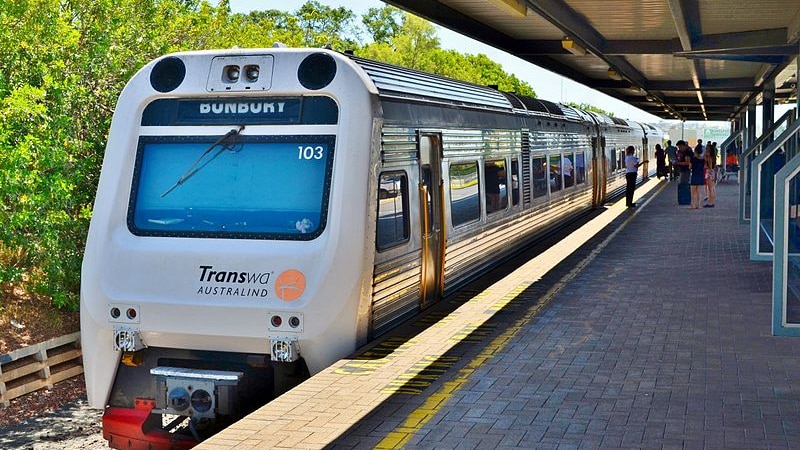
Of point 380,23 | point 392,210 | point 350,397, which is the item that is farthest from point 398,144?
point 380,23

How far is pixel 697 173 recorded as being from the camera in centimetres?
2628

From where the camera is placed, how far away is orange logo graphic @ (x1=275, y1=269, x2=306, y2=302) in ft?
26.2

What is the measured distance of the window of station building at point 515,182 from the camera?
15203 mm

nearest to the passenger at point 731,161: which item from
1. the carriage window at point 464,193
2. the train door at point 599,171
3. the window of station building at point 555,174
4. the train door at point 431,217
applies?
the train door at point 599,171

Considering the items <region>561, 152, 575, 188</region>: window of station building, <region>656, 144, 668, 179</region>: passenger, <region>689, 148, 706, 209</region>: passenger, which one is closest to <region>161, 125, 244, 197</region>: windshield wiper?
<region>561, 152, 575, 188</region>: window of station building

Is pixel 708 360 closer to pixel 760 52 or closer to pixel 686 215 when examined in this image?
pixel 760 52

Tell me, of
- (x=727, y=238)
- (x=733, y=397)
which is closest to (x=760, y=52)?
(x=727, y=238)

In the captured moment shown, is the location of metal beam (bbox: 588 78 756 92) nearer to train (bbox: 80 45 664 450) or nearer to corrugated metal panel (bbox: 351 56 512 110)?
corrugated metal panel (bbox: 351 56 512 110)

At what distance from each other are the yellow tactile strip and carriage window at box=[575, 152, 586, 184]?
486 inches

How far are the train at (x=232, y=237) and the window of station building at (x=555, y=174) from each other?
1016 cm

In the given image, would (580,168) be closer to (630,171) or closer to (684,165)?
(630,171)

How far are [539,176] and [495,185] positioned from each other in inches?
147

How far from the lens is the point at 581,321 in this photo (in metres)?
11.0

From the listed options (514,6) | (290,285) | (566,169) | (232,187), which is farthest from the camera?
(566,169)
